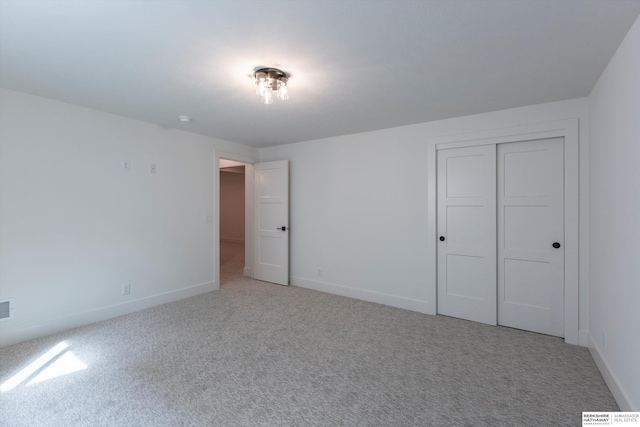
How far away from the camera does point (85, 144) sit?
3.37 meters

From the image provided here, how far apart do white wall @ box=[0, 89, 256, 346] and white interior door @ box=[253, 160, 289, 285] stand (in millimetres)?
985

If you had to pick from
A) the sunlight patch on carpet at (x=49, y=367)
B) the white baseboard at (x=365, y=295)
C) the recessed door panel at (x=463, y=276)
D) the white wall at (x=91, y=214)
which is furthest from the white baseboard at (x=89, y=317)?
the recessed door panel at (x=463, y=276)

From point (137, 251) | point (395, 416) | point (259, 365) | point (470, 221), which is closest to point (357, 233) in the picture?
point (470, 221)

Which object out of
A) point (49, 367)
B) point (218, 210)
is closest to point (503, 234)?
point (218, 210)

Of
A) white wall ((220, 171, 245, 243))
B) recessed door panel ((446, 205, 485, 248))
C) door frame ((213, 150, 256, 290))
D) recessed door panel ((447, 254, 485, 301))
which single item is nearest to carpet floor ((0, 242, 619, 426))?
recessed door panel ((447, 254, 485, 301))

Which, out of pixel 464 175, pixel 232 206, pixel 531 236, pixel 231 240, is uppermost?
pixel 464 175

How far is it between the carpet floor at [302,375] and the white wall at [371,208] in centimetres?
66

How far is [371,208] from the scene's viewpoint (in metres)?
4.27

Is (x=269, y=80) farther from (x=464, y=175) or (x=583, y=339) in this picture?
(x=583, y=339)

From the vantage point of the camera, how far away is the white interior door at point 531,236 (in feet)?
10.2

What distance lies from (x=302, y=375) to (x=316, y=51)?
2.44 meters

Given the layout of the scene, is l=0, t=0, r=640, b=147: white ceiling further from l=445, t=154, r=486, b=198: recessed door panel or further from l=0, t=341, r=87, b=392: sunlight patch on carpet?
l=0, t=341, r=87, b=392: sunlight patch on carpet

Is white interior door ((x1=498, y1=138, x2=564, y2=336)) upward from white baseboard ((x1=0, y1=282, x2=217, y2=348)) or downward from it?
upward

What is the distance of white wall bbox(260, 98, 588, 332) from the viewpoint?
3795mm
